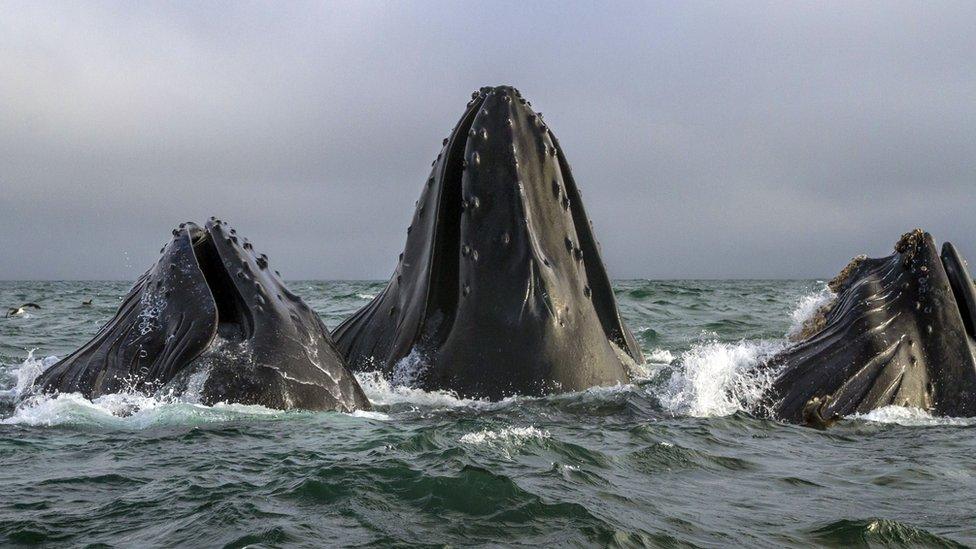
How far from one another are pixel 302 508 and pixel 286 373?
128 centimetres

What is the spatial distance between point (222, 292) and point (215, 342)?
386 millimetres

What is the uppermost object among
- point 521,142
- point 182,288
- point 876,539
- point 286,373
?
point 521,142

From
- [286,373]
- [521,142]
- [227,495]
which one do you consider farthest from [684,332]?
[227,495]

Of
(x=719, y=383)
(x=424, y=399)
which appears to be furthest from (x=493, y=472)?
(x=719, y=383)

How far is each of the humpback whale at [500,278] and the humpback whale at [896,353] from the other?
109cm

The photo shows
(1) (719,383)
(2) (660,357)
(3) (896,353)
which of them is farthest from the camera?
(2) (660,357)

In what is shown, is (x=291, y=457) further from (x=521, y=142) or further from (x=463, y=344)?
(x=521, y=142)

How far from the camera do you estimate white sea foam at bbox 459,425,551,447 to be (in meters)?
5.76

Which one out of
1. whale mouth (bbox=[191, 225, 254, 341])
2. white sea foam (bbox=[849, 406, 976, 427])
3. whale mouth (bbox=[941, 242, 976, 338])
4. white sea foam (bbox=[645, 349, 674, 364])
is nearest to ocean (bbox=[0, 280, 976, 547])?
white sea foam (bbox=[849, 406, 976, 427])

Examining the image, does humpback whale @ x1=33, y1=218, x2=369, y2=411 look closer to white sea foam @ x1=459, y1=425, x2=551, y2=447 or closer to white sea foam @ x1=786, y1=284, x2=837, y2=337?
white sea foam @ x1=459, y1=425, x2=551, y2=447

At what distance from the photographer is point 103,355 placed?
5.82 m

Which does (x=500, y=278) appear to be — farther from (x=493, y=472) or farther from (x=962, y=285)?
(x=962, y=285)

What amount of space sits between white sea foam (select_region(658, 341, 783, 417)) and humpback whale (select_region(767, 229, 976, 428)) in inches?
5.7

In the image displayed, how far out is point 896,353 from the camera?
256 inches
